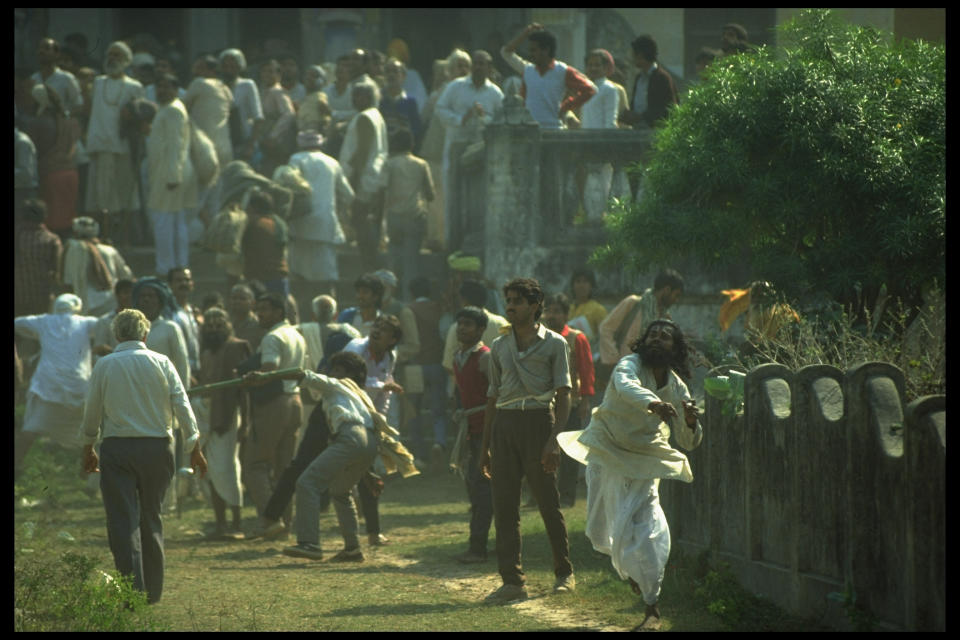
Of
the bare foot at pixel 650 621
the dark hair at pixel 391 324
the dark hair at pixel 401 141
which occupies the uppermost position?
the dark hair at pixel 401 141

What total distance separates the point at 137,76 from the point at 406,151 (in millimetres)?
5320

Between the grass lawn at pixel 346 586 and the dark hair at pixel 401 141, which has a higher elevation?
the dark hair at pixel 401 141

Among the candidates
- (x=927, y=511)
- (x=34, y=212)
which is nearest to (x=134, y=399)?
(x=927, y=511)

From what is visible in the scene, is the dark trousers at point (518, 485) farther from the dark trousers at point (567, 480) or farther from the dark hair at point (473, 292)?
the dark hair at point (473, 292)

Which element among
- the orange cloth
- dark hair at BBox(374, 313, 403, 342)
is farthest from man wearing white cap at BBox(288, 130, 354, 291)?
the orange cloth

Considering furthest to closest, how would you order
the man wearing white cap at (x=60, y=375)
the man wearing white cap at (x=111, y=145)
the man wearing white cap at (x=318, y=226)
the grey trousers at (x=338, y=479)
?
1. the man wearing white cap at (x=111, y=145)
2. the man wearing white cap at (x=318, y=226)
3. the man wearing white cap at (x=60, y=375)
4. the grey trousers at (x=338, y=479)

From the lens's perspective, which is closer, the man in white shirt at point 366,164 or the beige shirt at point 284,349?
the beige shirt at point 284,349

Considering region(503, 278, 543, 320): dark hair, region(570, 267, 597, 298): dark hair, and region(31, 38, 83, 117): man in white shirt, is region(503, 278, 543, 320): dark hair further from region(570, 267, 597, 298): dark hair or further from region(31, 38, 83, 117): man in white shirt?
region(31, 38, 83, 117): man in white shirt

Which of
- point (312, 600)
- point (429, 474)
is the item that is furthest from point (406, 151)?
point (312, 600)

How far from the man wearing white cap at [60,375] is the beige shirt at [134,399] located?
518 cm

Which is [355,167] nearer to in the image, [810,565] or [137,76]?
[137,76]

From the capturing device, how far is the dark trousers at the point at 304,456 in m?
12.6

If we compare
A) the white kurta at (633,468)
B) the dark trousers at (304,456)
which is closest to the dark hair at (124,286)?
the dark trousers at (304,456)

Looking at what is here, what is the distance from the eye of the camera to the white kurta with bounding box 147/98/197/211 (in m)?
18.9
